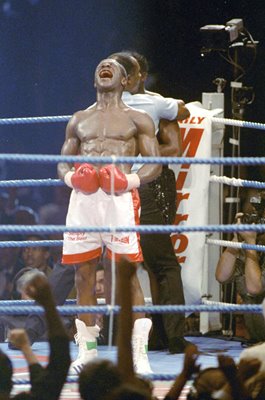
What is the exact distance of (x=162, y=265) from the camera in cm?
436

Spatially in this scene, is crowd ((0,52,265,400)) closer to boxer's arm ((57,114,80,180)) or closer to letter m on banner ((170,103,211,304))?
boxer's arm ((57,114,80,180))

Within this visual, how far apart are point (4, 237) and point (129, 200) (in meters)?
1.98

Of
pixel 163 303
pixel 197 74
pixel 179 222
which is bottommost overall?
pixel 163 303

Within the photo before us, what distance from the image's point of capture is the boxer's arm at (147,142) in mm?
3756

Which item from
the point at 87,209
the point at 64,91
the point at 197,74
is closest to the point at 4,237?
the point at 64,91

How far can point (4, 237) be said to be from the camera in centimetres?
561

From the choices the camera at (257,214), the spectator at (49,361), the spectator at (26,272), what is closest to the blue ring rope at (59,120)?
the camera at (257,214)

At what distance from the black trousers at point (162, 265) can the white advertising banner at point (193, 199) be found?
23 cm

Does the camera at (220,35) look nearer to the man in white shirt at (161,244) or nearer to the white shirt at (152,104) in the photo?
the man in white shirt at (161,244)

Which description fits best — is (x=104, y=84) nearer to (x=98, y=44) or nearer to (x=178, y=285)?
(x=178, y=285)

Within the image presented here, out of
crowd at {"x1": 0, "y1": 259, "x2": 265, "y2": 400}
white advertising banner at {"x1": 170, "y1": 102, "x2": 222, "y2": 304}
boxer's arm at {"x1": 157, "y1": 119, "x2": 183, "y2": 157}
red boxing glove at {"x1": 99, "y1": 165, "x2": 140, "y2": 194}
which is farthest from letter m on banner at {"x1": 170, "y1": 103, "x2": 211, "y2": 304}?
crowd at {"x1": 0, "y1": 259, "x2": 265, "y2": 400}

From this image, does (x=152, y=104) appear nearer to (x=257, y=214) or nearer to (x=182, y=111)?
(x=182, y=111)

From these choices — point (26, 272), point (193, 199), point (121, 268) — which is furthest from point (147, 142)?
point (121, 268)

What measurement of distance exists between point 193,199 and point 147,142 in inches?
35.4
